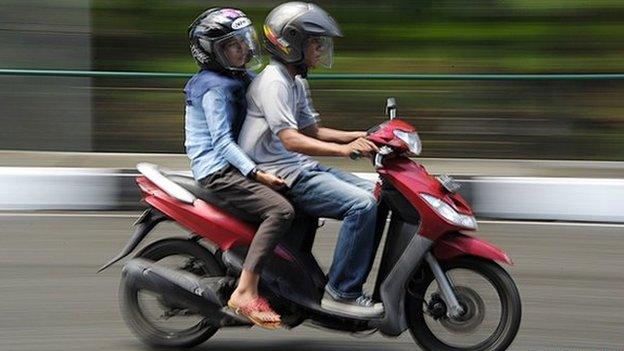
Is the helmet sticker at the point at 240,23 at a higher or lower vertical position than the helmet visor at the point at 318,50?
higher

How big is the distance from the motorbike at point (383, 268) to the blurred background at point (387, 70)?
19.3 feet

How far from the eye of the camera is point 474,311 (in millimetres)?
5539

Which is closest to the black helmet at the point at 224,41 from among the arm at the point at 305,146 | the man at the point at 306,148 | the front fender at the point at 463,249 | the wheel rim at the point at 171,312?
the man at the point at 306,148

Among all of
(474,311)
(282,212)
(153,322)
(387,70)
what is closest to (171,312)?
(153,322)

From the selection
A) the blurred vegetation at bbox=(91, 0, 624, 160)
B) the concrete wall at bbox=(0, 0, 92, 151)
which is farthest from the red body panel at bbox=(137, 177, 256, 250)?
the concrete wall at bbox=(0, 0, 92, 151)

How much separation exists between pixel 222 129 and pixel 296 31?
1.80 feet

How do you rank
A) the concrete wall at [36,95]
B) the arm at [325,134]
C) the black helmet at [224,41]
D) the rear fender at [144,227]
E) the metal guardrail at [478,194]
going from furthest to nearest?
the concrete wall at [36,95] < the metal guardrail at [478,194] < the arm at [325,134] < the rear fender at [144,227] < the black helmet at [224,41]

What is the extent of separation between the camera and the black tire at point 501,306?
18.0ft

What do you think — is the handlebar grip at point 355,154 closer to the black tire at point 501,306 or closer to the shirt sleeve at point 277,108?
the shirt sleeve at point 277,108

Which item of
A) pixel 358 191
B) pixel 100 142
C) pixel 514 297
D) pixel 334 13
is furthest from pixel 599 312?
pixel 334 13

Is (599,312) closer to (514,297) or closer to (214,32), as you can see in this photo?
(514,297)

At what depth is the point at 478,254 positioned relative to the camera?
17.8 feet

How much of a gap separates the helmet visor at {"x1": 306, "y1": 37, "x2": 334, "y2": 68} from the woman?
0.28 metres

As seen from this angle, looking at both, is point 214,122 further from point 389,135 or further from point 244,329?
point 244,329
